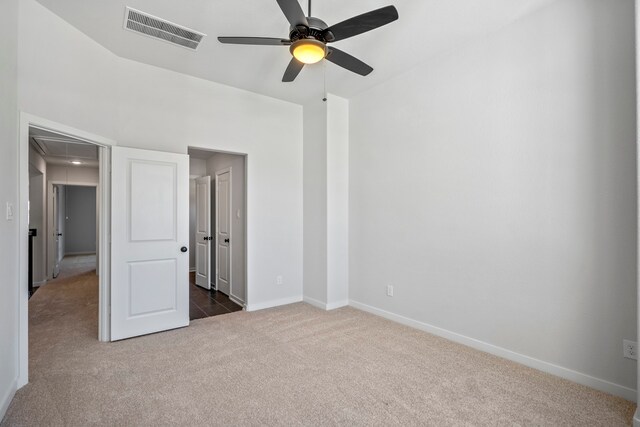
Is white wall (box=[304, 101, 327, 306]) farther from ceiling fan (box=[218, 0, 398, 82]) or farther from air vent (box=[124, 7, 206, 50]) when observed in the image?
ceiling fan (box=[218, 0, 398, 82])

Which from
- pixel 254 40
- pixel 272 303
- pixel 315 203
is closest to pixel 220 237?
pixel 272 303

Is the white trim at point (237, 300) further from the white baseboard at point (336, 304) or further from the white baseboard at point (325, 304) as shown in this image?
the white baseboard at point (336, 304)

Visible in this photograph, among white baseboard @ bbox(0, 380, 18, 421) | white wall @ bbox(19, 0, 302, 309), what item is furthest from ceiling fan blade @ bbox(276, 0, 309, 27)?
white baseboard @ bbox(0, 380, 18, 421)

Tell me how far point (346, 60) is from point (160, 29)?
1.73 m

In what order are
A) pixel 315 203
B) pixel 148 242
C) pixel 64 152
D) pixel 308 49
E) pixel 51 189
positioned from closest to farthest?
pixel 308 49 → pixel 148 242 → pixel 315 203 → pixel 64 152 → pixel 51 189

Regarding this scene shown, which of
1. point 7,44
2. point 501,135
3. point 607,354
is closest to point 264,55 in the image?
point 7,44

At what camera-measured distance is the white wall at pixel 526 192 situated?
229cm

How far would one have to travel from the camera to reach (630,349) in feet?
7.27

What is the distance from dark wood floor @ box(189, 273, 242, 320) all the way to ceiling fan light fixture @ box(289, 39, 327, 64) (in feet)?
10.8

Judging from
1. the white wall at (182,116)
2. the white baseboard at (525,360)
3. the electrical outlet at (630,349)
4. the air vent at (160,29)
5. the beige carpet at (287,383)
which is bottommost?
the beige carpet at (287,383)

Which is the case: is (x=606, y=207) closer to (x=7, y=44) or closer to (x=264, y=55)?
(x=264, y=55)

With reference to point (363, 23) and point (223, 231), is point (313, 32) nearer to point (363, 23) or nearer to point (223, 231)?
point (363, 23)

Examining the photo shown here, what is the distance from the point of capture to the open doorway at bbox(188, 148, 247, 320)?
179 inches

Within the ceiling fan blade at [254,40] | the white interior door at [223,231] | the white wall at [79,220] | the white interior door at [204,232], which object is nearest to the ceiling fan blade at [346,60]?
the ceiling fan blade at [254,40]
